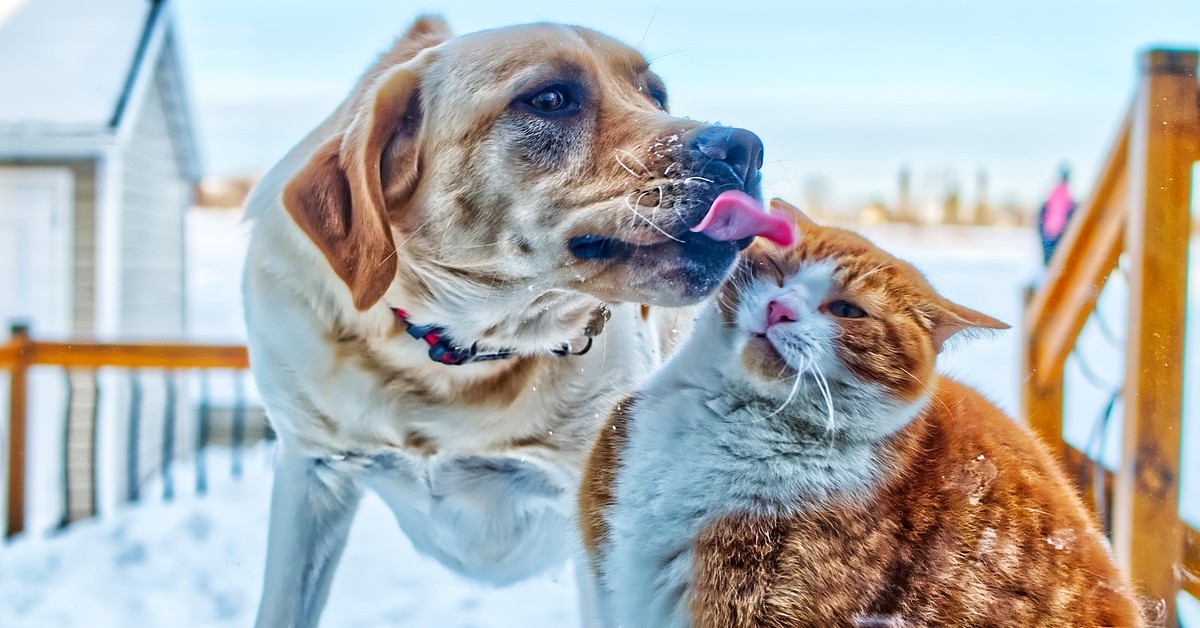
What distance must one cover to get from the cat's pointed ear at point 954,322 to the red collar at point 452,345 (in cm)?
32

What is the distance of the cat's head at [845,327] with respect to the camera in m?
0.57

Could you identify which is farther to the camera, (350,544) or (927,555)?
(350,544)

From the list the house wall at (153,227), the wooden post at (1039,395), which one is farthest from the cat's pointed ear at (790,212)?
the house wall at (153,227)

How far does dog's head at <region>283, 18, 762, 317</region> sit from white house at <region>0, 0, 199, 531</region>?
0.99ft

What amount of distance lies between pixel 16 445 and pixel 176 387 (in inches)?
34.7

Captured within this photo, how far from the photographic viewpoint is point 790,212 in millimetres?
606

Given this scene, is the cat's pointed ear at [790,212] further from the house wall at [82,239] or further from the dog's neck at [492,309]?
the house wall at [82,239]

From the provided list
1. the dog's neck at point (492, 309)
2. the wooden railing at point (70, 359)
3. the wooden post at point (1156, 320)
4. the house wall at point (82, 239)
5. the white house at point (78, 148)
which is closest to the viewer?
the wooden post at point (1156, 320)

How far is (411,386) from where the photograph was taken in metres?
0.82

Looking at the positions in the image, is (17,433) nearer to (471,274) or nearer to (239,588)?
(239,588)

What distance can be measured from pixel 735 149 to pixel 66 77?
56.5 inches

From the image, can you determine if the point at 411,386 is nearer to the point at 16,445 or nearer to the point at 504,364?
the point at 504,364

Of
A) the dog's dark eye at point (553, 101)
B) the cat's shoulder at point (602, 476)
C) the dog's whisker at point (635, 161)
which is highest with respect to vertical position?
the dog's dark eye at point (553, 101)

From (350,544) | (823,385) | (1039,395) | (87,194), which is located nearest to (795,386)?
(823,385)
